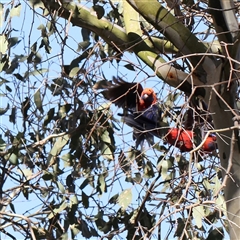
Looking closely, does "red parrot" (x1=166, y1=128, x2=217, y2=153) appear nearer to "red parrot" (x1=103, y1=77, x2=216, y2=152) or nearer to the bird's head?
"red parrot" (x1=103, y1=77, x2=216, y2=152)

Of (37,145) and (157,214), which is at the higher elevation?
(37,145)

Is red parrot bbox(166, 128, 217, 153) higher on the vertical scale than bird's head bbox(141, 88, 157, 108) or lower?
lower

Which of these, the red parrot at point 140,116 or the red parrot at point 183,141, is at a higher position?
the red parrot at point 140,116

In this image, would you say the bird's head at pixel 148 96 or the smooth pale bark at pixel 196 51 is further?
the bird's head at pixel 148 96

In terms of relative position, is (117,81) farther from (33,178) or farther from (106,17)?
(33,178)

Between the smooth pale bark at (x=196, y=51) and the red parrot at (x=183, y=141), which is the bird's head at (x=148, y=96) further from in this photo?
the smooth pale bark at (x=196, y=51)

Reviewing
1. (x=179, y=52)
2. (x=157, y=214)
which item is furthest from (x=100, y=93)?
(x=157, y=214)

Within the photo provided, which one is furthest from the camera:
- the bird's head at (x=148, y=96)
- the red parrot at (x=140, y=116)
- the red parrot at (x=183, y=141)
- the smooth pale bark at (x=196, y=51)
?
the bird's head at (x=148, y=96)

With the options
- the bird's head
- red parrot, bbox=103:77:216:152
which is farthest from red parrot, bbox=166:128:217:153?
the bird's head

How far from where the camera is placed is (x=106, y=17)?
1930mm

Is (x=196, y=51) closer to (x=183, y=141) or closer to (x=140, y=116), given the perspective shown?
(x=183, y=141)

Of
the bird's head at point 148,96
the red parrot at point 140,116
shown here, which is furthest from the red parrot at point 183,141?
the bird's head at point 148,96

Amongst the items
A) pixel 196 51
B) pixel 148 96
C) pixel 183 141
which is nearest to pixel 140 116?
pixel 148 96

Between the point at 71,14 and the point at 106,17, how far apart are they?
0.24 meters
